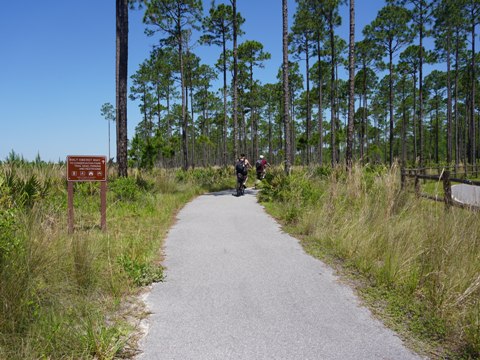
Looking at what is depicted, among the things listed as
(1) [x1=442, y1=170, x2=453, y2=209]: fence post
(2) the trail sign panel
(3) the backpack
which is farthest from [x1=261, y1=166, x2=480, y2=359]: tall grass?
(3) the backpack

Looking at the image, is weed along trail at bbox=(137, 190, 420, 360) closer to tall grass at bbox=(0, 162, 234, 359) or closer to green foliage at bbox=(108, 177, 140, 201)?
tall grass at bbox=(0, 162, 234, 359)

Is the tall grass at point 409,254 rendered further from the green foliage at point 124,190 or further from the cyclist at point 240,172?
the cyclist at point 240,172

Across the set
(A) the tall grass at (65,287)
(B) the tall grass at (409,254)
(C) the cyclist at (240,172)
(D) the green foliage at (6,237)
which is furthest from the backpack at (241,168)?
(D) the green foliage at (6,237)

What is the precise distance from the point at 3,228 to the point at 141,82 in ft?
143

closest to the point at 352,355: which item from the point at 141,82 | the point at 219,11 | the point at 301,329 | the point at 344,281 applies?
the point at 301,329

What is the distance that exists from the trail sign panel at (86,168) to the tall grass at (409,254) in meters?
4.52

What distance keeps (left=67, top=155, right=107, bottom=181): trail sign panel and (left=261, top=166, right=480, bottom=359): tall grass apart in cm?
452

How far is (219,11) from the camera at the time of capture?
→ 76.4 feet

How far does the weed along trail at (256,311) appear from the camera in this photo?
2793 millimetres

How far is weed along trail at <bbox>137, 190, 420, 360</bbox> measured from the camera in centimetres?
279

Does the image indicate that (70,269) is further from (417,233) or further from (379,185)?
(379,185)

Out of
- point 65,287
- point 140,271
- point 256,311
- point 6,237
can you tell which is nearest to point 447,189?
point 256,311

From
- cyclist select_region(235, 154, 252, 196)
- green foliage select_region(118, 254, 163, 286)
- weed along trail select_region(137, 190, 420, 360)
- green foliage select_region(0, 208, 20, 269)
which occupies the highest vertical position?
cyclist select_region(235, 154, 252, 196)

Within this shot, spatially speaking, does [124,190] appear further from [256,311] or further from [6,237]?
[256,311]
